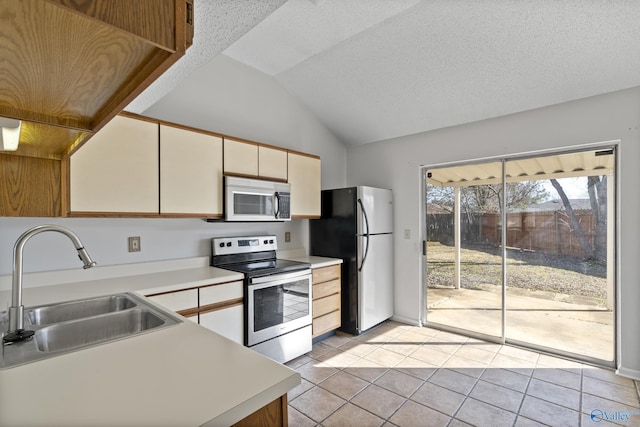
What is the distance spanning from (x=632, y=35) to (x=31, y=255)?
4320 mm

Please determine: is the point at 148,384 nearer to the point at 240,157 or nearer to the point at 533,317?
the point at 240,157

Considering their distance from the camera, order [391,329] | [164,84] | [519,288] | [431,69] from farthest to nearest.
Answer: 1. [391,329]
2. [519,288]
3. [431,69]
4. [164,84]

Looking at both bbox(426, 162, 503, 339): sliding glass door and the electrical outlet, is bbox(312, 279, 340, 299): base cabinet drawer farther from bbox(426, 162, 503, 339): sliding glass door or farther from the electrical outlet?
the electrical outlet

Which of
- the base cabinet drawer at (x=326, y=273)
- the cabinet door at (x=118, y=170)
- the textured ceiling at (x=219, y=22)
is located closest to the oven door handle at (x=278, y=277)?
the base cabinet drawer at (x=326, y=273)

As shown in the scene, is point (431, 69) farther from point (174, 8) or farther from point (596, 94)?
point (174, 8)

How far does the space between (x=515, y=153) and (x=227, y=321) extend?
3.07 m

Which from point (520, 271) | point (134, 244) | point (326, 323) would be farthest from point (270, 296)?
point (520, 271)

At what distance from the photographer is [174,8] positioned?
1.96 ft

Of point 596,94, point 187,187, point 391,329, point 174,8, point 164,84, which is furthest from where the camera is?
point 391,329

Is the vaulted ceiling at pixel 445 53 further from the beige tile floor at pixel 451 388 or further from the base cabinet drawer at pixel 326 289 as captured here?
the beige tile floor at pixel 451 388

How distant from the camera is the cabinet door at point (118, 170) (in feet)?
6.38

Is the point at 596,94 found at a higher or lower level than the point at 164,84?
higher

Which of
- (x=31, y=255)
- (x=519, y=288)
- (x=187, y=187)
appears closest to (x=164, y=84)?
(x=187, y=187)

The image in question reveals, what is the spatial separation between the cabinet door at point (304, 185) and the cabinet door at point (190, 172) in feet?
2.78
